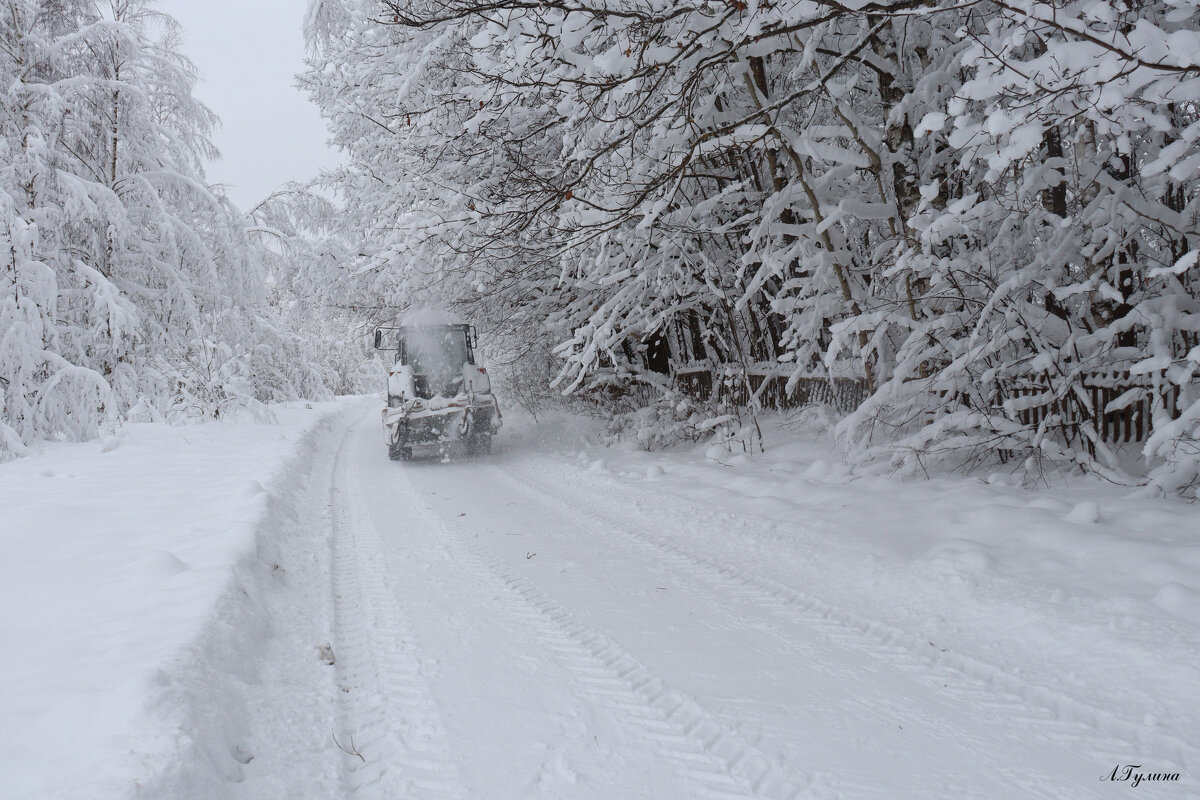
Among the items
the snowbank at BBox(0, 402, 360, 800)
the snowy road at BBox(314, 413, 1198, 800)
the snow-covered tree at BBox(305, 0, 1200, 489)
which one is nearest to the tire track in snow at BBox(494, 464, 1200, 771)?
the snowy road at BBox(314, 413, 1198, 800)

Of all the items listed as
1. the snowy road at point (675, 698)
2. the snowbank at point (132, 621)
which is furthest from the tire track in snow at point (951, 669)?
the snowbank at point (132, 621)

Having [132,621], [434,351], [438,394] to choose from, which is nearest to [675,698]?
[132,621]

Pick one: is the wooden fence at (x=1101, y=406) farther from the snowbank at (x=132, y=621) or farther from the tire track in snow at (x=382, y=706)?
the snowbank at (x=132, y=621)

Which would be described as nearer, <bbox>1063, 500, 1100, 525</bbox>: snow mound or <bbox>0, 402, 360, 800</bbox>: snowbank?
<bbox>0, 402, 360, 800</bbox>: snowbank

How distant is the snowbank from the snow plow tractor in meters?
3.61

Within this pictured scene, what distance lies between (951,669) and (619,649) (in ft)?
5.57

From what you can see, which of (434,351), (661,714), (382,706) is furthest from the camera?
(434,351)

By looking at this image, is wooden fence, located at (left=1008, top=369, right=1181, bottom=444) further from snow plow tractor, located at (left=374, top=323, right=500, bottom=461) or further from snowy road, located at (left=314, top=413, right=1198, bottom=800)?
snow plow tractor, located at (left=374, top=323, right=500, bottom=461)

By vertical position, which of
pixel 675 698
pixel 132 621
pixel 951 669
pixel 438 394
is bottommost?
pixel 951 669

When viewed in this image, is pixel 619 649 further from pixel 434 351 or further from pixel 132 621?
pixel 434 351

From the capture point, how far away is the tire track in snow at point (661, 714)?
237 centimetres

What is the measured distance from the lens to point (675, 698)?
298 cm

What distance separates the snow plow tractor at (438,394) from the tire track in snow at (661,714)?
735 centimetres

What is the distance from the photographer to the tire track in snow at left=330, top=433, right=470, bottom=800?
2430mm
